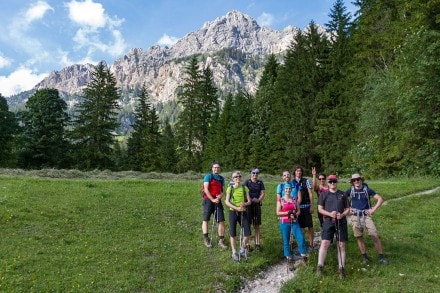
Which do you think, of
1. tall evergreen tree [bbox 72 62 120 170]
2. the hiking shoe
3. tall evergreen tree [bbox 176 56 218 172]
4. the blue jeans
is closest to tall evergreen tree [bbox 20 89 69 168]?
tall evergreen tree [bbox 72 62 120 170]

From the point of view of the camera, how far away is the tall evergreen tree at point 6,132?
2336 inches

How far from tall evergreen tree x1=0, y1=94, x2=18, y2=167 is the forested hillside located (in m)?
0.16

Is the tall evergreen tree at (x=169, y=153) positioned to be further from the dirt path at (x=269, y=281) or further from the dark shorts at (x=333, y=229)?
the dark shorts at (x=333, y=229)

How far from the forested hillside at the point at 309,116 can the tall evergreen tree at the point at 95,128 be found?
6.3 inches

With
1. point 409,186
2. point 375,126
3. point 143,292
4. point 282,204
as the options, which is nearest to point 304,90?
point 375,126

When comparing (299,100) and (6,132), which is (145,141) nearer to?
(6,132)

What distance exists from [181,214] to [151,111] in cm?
5497

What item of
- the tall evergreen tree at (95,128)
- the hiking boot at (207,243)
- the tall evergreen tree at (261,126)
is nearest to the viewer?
the hiking boot at (207,243)

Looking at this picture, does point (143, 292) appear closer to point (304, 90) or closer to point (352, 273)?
Result: point (352, 273)

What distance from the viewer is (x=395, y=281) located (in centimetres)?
1141

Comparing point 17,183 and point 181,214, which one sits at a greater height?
point 17,183

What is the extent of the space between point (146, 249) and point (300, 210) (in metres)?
5.74

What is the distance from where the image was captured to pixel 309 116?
50.2 m

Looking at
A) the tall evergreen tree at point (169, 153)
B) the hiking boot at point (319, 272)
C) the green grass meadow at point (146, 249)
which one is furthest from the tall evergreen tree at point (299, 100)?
the hiking boot at point (319, 272)
